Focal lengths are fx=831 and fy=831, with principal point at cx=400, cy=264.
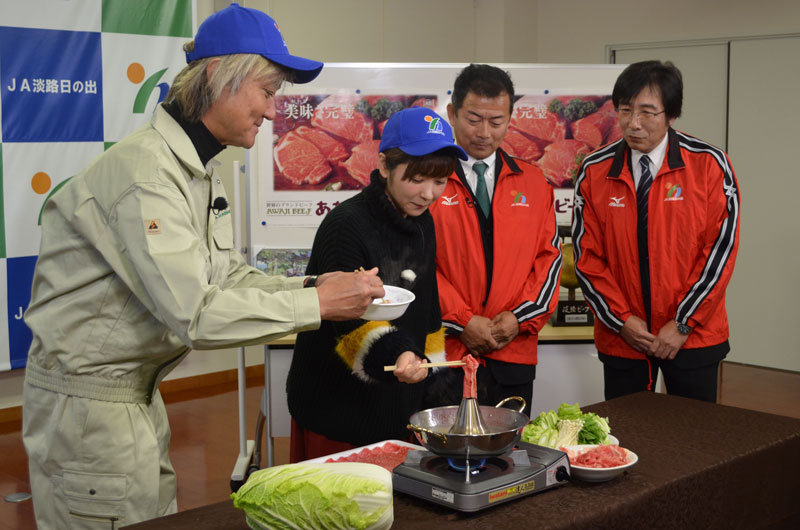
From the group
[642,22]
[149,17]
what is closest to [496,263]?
[149,17]

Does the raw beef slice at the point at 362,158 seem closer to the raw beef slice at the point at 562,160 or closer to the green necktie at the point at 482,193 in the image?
the raw beef slice at the point at 562,160

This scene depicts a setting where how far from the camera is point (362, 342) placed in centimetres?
207

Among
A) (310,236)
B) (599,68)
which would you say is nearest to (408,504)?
(310,236)

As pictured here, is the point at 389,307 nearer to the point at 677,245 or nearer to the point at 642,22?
the point at 677,245

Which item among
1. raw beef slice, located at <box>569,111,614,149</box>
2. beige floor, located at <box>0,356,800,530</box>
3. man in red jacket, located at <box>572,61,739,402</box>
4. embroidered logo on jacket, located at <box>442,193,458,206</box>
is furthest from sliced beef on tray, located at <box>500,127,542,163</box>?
beige floor, located at <box>0,356,800,530</box>

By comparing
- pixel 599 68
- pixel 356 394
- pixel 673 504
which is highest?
pixel 599 68

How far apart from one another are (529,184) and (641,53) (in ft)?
13.6

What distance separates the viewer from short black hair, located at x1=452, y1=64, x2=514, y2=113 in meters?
2.87

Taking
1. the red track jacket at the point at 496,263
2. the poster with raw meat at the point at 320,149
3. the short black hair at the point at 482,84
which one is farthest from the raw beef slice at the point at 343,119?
the red track jacket at the point at 496,263

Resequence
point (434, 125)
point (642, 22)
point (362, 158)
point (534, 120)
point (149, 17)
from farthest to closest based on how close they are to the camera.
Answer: point (642, 22), point (149, 17), point (534, 120), point (362, 158), point (434, 125)

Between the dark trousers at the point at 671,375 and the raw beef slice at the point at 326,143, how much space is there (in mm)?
1828

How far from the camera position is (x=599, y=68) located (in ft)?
14.1

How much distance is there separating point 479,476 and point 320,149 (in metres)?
2.83

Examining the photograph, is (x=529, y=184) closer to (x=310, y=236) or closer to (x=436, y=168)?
(x=436, y=168)
